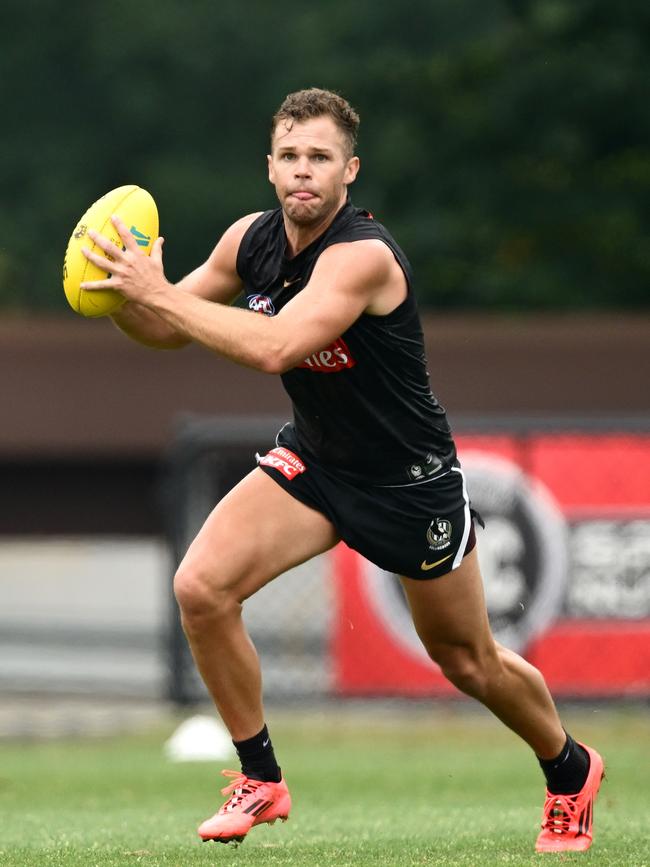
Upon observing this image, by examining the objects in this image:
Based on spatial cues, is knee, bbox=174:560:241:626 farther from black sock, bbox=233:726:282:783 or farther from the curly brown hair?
the curly brown hair

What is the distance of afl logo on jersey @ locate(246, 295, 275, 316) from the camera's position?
19.3 ft

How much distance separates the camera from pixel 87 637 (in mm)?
17344

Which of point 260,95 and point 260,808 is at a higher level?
point 260,95

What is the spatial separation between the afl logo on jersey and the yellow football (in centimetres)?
39

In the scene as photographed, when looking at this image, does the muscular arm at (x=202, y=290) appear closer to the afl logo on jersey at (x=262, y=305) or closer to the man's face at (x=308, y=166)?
the afl logo on jersey at (x=262, y=305)

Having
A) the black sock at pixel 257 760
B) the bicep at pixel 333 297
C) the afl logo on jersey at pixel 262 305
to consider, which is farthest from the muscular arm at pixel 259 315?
the black sock at pixel 257 760

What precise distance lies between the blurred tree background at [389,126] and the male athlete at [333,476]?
19642mm

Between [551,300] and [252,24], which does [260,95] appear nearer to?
[252,24]

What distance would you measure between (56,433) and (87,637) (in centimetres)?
214

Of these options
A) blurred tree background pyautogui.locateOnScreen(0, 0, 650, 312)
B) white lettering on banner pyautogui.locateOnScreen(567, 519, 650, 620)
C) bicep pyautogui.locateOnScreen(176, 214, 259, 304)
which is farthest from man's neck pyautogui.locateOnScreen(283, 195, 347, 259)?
blurred tree background pyautogui.locateOnScreen(0, 0, 650, 312)

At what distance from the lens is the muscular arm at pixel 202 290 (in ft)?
20.0

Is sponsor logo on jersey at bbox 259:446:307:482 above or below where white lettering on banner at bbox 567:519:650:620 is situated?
above

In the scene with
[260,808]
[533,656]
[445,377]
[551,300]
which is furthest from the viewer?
[551,300]

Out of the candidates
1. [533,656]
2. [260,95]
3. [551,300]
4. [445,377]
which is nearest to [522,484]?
[533,656]
